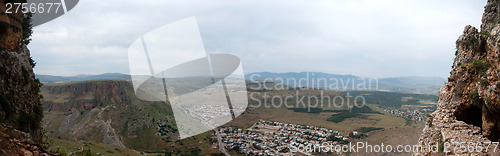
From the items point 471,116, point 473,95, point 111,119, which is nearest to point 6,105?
point 473,95

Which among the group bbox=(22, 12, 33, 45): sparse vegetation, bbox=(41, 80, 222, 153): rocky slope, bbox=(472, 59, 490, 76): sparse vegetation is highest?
bbox=(22, 12, 33, 45): sparse vegetation

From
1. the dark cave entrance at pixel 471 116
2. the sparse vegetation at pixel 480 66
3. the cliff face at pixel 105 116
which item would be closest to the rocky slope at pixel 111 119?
the cliff face at pixel 105 116

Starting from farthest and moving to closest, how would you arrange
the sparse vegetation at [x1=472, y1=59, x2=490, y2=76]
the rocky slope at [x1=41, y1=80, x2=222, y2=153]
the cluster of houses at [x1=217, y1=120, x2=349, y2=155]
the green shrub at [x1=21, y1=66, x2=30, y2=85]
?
1. the cluster of houses at [x1=217, y1=120, x2=349, y2=155]
2. the rocky slope at [x1=41, y1=80, x2=222, y2=153]
3. the green shrub at [x1=21, y1=66, x2=30, y2=85]
4. the sparse vegetation at [x1=472, y1=59, x2=490, y2=76]

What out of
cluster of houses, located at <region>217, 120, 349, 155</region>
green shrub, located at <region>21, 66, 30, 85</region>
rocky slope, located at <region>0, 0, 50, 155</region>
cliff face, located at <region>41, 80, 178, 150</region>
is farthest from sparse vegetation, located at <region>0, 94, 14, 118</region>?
cluster of houses, located at <region>217, 120, 349, 155</region>

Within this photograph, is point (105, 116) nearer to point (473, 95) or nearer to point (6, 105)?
point (6, 105)

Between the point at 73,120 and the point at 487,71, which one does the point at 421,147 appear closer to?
the point at 487,71

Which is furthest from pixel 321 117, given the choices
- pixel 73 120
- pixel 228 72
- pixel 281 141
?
pixel 228 72

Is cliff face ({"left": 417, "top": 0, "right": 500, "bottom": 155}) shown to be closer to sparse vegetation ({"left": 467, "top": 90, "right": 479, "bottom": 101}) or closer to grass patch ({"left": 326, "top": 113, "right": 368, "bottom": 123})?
sparse vegetation ({"left": 467, "top": 90, "right": 479, "bottom": 101})
